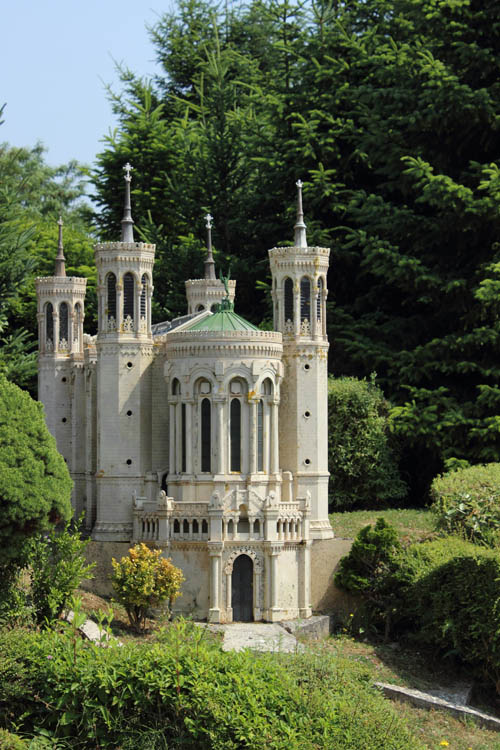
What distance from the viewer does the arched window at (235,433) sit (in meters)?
34.6

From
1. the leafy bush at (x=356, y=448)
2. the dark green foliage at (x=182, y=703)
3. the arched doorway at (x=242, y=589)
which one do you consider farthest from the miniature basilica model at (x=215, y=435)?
the dark green foliage at (x=182, y=703)

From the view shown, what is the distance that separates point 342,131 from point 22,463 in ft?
86.5

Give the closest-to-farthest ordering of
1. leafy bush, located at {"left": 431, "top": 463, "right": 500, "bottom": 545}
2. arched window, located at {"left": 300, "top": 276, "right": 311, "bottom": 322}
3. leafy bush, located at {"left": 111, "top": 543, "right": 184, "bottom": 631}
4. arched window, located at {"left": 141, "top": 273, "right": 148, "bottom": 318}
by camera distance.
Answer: leafy bush, located at {"left": 111, "top": 543, "right": 184, "bottom": 631} → leafy bush, located at {"left": 431, "top": 463, "right": 500, "bottom": 545} → arched window, located at {"left": 141, "top": 273, "right": 148, "bottom": 318} → arched window, located at {"left": 300, "top": 276, "right": 311, "bottom": 322}

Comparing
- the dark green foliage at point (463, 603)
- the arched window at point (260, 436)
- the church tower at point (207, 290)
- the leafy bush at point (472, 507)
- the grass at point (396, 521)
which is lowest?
the dark green foliage at point (463, 603)

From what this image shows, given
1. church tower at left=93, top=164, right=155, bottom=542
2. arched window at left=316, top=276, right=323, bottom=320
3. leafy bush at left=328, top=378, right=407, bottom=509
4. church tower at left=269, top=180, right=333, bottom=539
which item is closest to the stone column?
church tower at left=93, top=164, right=155, bottom=542

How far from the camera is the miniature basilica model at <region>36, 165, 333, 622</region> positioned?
110 feet

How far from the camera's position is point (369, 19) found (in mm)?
56000

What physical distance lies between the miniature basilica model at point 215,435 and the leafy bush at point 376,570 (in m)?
1.38

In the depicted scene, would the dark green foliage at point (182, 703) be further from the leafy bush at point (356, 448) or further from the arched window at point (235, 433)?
the leafy bush at point (356, 448)

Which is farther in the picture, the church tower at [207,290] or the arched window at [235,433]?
the church tower at [207,290]

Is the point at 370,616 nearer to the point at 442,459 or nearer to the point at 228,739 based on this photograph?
the point at 442,459

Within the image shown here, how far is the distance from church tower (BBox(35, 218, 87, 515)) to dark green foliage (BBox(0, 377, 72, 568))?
11630 mm

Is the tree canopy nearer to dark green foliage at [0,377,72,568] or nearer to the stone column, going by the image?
the stone column

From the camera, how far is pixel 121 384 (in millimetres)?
36156
